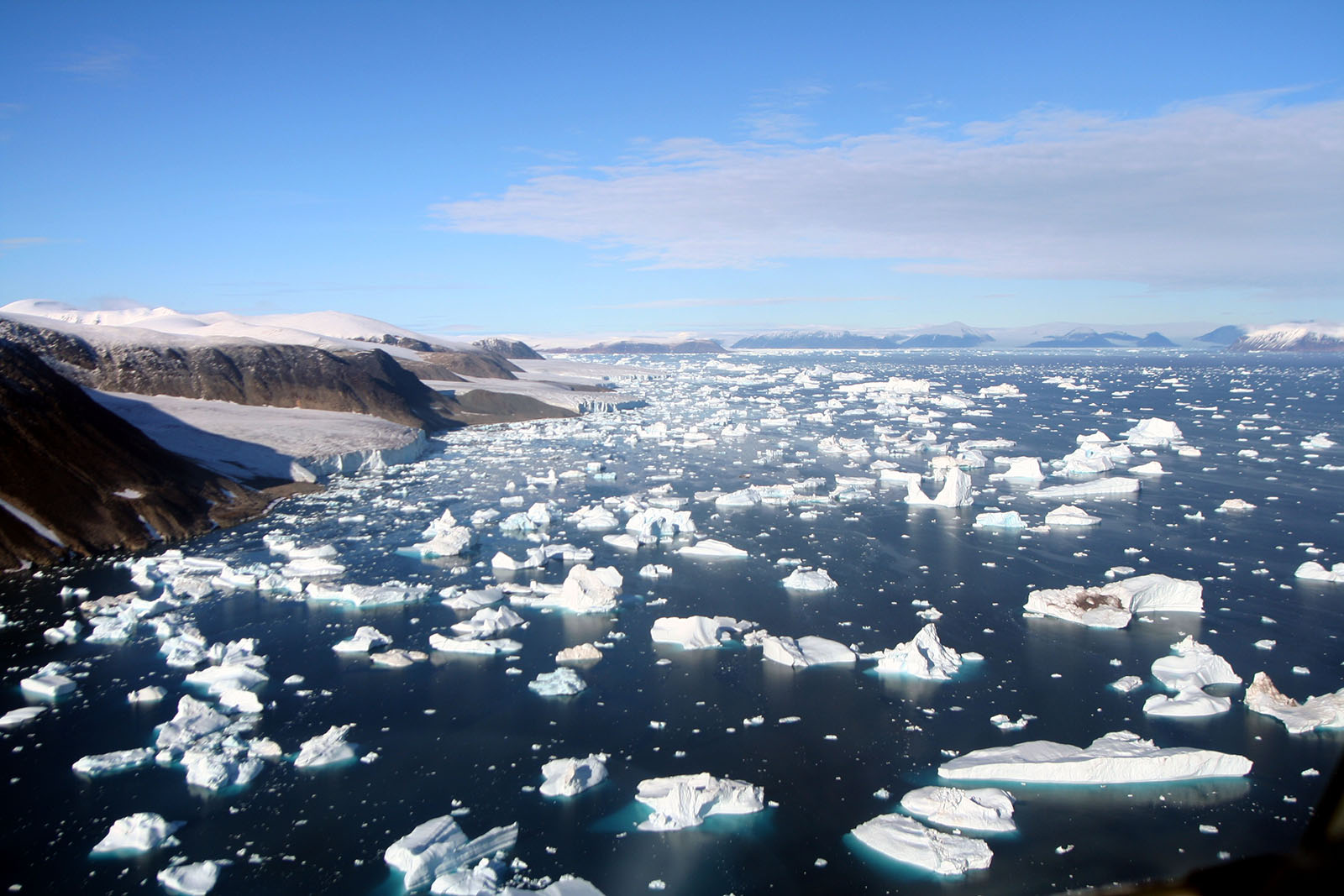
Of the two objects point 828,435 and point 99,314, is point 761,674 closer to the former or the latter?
point 828,435

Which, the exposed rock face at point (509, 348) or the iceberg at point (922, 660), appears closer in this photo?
the iceberg at point (922, 660)

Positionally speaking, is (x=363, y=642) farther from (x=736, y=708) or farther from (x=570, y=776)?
(x=736, y=708)

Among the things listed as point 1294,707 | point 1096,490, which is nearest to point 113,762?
point 1294,707

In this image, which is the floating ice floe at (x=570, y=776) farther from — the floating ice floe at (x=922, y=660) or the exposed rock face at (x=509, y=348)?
the exposed rock face at (x=509, y=348)

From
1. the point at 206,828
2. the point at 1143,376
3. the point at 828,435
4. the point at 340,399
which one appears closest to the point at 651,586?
the point at 206,828

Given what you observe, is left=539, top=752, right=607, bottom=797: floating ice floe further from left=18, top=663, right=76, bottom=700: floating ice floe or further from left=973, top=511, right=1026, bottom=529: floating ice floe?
left=973, top=511, right=1026, bottom=529: floating ice floe

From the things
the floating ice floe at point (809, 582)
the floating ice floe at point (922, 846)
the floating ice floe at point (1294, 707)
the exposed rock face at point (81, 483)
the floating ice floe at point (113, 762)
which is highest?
the exposed rock face at point (81, 483)

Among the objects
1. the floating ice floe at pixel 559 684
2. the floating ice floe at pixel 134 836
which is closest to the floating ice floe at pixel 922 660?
the floating ice floe at pixel 559 684
